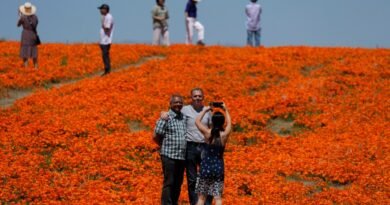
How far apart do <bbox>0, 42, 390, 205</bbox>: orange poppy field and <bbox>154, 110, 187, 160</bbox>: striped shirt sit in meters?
2.63

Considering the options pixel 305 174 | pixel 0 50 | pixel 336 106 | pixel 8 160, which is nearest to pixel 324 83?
pixel 336 106

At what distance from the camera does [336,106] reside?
93.5 ft

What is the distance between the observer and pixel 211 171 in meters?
14.5

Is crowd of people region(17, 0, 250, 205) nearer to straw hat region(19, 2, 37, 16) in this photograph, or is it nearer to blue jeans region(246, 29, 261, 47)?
straw hat region(19, 2, 37, 16)

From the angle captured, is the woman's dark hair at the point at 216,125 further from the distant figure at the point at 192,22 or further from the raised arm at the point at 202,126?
the distant figure at the point at 192,22

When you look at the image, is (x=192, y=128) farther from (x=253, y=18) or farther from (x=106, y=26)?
(x=253, y=18)

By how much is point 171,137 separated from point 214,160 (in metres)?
1.36

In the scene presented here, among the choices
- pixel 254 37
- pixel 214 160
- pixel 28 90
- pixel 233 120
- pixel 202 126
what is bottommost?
pixel 233 120

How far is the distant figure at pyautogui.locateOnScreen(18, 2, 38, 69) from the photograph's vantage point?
34031 millimetres

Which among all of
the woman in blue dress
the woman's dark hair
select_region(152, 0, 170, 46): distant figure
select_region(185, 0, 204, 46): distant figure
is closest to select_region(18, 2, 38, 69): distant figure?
select_region(152, 0, 170, 46): distant figure

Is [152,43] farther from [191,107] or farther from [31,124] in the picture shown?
[191,107]

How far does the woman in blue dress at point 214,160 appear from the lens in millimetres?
14492

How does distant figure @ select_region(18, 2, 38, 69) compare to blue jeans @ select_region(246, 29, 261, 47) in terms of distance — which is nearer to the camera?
distant figure @ select_region(18, 2, 38, 69)

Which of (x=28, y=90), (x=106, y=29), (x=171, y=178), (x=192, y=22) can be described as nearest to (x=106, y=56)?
(x=106, y=29)
